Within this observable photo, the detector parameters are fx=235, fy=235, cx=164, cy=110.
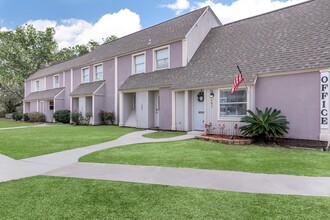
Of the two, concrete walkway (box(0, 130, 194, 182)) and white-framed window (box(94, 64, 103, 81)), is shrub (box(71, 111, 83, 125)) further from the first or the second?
concrete walkway (box(0, 130, 194, 182))

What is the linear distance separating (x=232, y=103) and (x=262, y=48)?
10.9 feet

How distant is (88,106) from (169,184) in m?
19.1

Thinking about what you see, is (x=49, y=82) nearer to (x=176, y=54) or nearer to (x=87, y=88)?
(x=87, y=88)

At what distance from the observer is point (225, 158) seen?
716 cm

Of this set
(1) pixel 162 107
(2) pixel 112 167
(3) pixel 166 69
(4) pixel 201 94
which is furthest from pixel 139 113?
(2) pixel 112 167

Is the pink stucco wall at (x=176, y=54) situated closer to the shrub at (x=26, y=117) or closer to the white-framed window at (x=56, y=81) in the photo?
the white-framed window at (x=56, y=81)

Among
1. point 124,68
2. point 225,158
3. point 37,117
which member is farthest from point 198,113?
point 37,117

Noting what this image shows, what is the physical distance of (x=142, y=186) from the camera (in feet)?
15.2

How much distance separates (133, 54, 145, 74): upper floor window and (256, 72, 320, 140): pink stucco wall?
9583mm

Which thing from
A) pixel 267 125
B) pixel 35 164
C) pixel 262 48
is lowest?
pixel 35 164

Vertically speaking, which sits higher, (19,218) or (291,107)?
(291,107)

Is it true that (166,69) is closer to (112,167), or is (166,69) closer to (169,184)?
(112,167)

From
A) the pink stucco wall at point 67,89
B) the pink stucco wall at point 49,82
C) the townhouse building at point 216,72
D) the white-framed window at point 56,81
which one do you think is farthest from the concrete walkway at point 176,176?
the pink stucco wall at point 49,82

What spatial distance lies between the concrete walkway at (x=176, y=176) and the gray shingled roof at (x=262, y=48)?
21.8 ft
